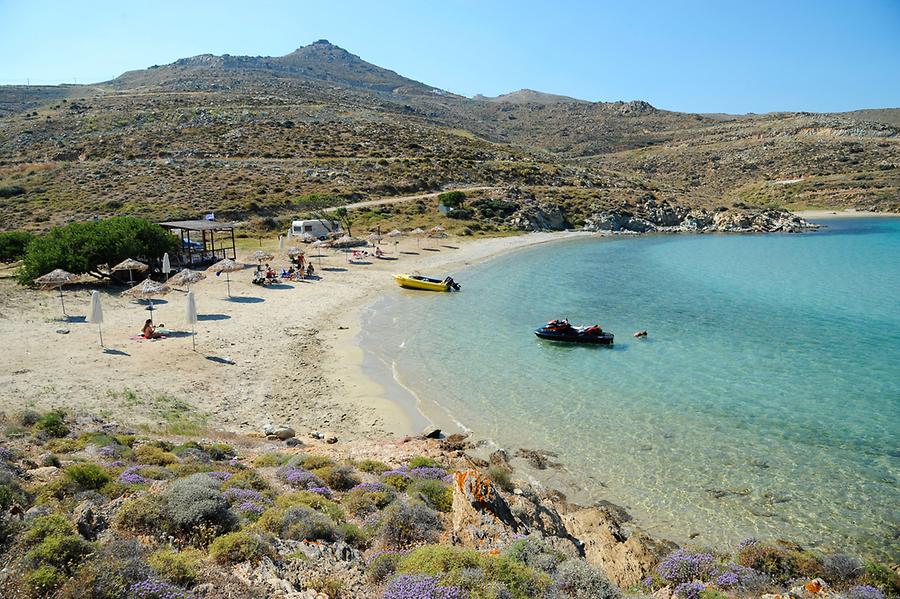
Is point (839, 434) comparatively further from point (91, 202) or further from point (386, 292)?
point (91, 202)

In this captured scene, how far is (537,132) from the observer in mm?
153375

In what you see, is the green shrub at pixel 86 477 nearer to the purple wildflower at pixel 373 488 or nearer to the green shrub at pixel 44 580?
the green shrub at pixel 44 580

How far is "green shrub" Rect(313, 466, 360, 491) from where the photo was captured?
416 inches

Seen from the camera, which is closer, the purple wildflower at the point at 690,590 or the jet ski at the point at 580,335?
the purple wildflower at the point at 690,590

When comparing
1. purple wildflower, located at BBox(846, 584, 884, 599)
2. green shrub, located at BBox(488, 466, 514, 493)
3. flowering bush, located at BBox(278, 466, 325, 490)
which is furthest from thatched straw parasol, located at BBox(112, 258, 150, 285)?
purple wildflower, located at BBox(846, 584, 884, 599)

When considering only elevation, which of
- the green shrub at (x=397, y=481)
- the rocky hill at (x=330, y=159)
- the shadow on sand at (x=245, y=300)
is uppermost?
the rocky hill at (x=330, y=159)

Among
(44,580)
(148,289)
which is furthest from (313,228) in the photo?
(44,580)

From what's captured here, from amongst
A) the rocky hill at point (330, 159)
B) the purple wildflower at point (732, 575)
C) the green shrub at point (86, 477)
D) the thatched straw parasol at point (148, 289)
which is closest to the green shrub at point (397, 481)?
the green shrub at point (86, 477)

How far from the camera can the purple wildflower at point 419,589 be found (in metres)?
5.82

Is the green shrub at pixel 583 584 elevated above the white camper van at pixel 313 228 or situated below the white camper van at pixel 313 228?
above

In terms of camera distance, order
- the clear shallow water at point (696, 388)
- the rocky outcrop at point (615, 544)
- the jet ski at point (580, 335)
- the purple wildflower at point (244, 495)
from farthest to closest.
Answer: the jet ski at point (580, 335), the clear shallow water at point (696, 388), the rocky outcrop at point (615, 544), the purple wildflower at point (244, 495)

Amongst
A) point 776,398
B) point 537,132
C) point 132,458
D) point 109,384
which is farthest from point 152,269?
point 537,132

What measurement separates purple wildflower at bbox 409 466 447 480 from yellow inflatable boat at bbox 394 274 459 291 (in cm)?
2206

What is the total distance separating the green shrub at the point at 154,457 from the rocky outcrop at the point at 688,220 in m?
61.0
